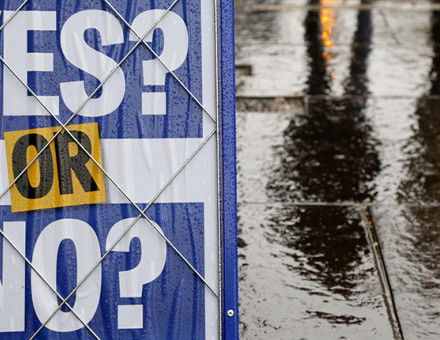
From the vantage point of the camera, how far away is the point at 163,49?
3.19 meters

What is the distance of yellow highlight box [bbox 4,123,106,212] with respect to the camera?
126 inches

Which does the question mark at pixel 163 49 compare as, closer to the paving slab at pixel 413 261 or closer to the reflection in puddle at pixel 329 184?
the reflection in puddle at pixel 329 184

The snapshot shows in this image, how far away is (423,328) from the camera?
13.8 feet

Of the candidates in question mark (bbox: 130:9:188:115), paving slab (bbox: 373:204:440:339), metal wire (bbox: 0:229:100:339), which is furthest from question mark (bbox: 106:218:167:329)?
paving slab (bbox: 373:204:440:339)

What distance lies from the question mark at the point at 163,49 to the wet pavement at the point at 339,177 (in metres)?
1.43

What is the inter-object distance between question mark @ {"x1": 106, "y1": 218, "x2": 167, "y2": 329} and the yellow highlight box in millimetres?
149

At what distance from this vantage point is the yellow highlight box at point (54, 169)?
3.20 metres

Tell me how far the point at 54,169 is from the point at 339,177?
3031mm

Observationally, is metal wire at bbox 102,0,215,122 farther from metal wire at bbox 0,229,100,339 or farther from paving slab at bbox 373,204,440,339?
paving slab at bbox 373,204,440,339

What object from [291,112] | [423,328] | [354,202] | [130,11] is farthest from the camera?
[291,112]

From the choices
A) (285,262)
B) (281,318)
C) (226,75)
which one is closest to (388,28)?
(285,262)

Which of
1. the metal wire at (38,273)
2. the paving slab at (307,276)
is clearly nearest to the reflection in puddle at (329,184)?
the paving slab at (307,276)

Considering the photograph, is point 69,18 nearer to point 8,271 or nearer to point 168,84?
point 168,84

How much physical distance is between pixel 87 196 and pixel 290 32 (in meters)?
6.31
